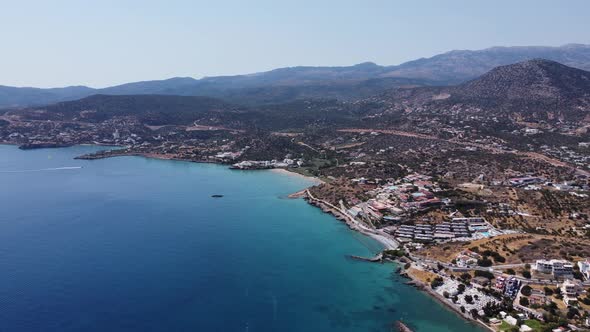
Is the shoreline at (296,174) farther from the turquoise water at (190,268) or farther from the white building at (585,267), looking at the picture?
the white building at (585,267)

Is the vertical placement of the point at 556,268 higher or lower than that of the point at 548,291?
higher

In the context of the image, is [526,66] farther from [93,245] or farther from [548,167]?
[93,245]

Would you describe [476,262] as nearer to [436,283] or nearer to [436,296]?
[436,283]

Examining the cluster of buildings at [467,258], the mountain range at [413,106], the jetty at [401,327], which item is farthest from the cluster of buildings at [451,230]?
the mountain range at [413,106]

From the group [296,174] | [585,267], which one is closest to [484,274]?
[585,267]

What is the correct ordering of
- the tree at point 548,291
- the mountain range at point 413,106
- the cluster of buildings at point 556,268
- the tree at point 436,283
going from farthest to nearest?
the mountain range at point 413,106, the tree at point 436,283, the cluster of buildings at point 556,268, the tree at point 548,291

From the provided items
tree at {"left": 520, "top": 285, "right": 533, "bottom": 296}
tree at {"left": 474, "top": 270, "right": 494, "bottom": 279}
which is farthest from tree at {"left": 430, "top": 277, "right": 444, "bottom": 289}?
tree at {"left": 520, "top": 285, "right": 533, "bottom": 296}

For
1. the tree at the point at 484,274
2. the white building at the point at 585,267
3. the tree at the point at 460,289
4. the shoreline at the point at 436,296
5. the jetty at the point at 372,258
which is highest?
the white building at the point at 585,267

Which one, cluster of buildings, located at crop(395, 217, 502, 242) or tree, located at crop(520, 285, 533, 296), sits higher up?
cluster of buildings, located at crop(395, 217, 502, 242)

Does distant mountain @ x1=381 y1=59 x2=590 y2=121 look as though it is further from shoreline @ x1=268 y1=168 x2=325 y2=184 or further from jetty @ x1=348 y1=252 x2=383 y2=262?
jetty @ x1=348 y1=252 x2=383 y2=262

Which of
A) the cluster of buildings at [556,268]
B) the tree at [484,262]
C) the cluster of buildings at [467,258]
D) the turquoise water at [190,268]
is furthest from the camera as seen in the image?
the cluster of buildings at [467,258]
